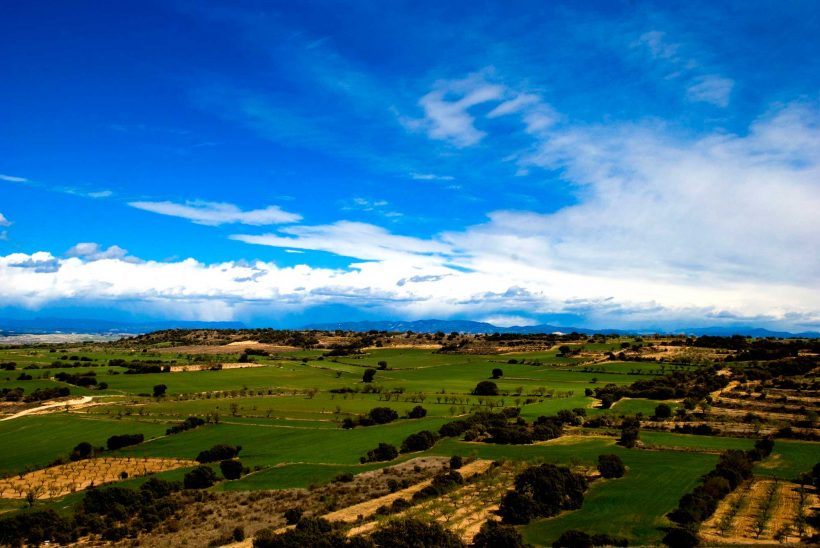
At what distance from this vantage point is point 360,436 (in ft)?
214

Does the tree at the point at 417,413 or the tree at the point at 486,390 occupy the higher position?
the tree at the point at 486,390

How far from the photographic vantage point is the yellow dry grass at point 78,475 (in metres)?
49.0

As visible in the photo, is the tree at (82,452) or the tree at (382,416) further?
the tree at (382,416)

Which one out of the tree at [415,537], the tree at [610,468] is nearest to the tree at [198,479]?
the tree at [415,537]

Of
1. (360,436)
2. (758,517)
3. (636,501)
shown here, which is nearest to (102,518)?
(360,436)

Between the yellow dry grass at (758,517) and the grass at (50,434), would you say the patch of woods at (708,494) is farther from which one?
the grass at (50,434)

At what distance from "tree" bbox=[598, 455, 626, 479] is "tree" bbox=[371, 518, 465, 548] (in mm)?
19748

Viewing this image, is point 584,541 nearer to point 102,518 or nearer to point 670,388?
point 102,518

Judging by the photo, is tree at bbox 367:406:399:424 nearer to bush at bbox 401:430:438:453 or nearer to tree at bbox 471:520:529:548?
bush at bbox 401:430:438:453

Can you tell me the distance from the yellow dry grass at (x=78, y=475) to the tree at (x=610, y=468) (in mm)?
37071

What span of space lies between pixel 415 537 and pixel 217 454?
33237 millimetres

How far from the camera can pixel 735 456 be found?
4875 cm

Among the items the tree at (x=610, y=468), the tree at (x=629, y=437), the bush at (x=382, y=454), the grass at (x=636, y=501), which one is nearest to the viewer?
the grass at (x=636, y=501)

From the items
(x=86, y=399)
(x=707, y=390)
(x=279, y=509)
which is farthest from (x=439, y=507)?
(x=86, y=399)
